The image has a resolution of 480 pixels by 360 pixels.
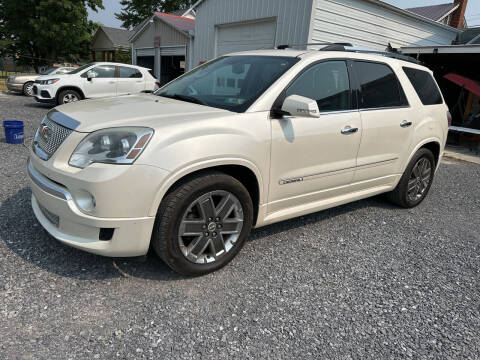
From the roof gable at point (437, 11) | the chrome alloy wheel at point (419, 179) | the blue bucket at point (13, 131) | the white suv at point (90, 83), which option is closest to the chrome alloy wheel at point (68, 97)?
the white suv at point (90, 83)

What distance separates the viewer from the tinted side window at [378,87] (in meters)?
3.76

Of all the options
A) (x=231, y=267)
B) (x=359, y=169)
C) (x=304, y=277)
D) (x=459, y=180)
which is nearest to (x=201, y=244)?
(x=231, y=267)

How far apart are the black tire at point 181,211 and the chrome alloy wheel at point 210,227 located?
38 millimetres

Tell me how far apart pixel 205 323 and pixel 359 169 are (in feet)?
7.46

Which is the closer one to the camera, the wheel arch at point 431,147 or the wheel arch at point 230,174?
the wheel arch at point 230,174

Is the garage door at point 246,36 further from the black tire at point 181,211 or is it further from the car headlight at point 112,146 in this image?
the car headlight at point 112,146

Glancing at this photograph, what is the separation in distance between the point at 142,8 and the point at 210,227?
48.0 metres

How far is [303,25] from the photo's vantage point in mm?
10211

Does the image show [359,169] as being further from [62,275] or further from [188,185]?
[62,275]

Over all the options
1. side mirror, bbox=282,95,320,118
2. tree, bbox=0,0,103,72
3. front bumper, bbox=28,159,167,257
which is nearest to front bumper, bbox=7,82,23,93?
front bumper, bbox=28,159,167,257

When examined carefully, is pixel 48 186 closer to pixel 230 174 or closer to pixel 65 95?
pixel 230 174

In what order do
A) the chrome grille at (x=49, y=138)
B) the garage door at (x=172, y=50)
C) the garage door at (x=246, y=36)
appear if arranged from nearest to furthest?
the chrome grille at (x=49, y=138)
the garage door at (x=246, y=36)
the garage door at (x=172, y=50)

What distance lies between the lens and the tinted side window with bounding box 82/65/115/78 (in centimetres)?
1227

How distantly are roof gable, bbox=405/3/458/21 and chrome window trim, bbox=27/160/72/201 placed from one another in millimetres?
23042
